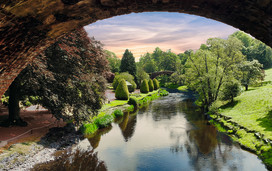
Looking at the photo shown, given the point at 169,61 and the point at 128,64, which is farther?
the point at 169,61

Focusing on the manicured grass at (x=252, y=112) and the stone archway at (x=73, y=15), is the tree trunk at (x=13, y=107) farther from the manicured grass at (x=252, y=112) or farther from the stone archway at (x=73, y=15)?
the manicured grass at (x=252, y=112)

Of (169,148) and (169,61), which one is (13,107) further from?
(169,61)

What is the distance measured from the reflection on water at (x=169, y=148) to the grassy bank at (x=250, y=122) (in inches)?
32.8

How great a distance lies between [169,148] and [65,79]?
9.15 metres

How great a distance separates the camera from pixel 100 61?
619 inches

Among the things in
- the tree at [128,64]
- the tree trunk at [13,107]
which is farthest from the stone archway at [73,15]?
the tree at [128,64]

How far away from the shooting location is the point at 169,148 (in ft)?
45.3

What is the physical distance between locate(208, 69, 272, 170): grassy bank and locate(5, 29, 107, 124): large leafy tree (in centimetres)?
1250

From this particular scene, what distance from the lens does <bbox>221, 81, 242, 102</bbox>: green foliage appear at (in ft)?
78.1

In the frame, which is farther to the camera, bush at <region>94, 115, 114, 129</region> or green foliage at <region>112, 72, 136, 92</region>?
green foliage at <region>112, 72, 136, 92</region>

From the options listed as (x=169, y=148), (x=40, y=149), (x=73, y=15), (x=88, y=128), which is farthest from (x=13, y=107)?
(x=73, y=15)

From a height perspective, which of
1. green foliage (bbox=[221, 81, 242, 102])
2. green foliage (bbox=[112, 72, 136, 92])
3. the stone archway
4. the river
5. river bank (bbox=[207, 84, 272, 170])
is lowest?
the river

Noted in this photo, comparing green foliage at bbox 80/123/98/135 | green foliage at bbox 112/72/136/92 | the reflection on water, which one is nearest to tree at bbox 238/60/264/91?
the reflection on water

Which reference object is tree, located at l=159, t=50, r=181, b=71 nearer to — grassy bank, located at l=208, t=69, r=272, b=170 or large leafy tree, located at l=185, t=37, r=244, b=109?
large leafy tree, located at l=185, t=37, r=244, b=109
